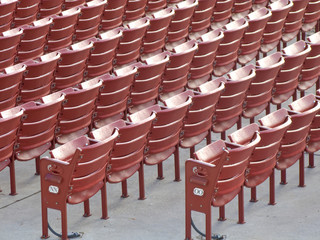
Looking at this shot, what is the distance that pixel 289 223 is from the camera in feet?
16.9

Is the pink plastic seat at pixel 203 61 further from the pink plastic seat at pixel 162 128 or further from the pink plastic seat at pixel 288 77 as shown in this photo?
the pink plastic seat at pixel 162 128

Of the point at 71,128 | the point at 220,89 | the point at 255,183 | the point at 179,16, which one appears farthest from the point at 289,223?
the point at 179,16

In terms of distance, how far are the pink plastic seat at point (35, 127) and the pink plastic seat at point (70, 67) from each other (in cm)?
89

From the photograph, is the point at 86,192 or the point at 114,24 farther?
the point at 114,24

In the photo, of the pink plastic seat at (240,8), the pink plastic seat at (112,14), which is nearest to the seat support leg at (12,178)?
the pink plastic seat at (112,14)

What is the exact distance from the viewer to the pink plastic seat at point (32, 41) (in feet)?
23.2

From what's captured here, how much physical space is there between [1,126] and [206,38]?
256 centimetres

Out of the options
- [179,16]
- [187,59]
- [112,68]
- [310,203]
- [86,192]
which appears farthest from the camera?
[179,16]

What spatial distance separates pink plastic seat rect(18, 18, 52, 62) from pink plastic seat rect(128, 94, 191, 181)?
183 centimetres

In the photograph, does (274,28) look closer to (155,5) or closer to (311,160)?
(155,5)

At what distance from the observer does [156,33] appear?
750 cm

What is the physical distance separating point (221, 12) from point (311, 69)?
1721 millimetres

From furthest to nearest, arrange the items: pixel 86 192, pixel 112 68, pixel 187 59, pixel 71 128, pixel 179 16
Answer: pixel 179 16
pixel 112 68
pixel 187 59
pixel 71 128
pixel 86 192

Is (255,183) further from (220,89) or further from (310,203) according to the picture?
(220,89)
